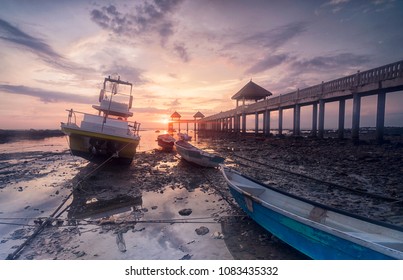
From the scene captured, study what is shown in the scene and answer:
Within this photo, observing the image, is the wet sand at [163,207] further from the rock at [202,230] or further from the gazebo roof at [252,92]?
the gazebo roof at [252,92]

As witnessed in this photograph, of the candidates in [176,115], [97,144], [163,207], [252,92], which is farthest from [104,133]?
[176,115]

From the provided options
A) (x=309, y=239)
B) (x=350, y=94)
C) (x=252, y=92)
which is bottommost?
(x=309, y=239)

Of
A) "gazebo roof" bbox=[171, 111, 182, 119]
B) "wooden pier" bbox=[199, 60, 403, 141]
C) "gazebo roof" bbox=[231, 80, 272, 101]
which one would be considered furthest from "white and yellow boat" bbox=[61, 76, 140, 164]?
"gazebo roof" bbox=[171, 111, 182, 119]

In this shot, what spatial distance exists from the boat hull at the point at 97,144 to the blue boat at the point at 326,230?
7942 mm

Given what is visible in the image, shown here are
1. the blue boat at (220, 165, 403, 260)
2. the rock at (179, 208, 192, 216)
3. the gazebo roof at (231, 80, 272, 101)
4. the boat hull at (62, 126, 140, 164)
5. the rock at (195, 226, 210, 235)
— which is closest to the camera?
the blue boat at (220, 165, 403, 260)

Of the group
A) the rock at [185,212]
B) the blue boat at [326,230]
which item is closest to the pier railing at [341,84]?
the blue boat at [326,230]

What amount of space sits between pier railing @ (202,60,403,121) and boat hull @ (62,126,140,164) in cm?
1548

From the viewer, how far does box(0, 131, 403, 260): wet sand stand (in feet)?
14.7

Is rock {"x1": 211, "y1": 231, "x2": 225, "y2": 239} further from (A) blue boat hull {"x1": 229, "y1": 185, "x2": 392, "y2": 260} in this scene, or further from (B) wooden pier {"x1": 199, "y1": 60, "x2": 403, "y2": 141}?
(B) wooden pier {"x1": 199, "y1": 60, "x2": 403, "y2": 141}

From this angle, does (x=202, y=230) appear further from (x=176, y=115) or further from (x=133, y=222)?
(x=176, y=115)

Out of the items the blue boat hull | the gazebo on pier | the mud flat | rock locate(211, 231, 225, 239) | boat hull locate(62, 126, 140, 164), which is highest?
the gazebo on pier

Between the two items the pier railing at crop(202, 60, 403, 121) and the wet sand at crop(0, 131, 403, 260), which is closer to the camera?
the wet sand at crop(0, 131, 403, 260)

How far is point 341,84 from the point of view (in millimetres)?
17516

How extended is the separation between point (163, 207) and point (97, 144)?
21.0 feet
